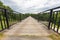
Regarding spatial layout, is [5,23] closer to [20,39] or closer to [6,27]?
[6,27]

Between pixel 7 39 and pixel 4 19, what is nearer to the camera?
pixel 7 39

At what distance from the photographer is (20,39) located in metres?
5.36

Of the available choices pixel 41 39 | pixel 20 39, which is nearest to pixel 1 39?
pixel 20 39

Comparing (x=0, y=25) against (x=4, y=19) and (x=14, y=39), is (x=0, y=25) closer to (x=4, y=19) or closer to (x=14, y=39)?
(x=4, y=19)

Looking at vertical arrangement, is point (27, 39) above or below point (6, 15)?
below

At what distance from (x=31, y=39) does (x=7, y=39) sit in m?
0.94

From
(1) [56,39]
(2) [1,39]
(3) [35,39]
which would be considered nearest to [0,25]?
(2) [1,39]

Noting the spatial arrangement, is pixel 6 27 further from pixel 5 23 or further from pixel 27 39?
pixel 27 39

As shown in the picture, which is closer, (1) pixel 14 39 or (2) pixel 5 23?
(1) pixel 14 39

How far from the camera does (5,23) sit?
8.12 metres

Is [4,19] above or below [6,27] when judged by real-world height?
above

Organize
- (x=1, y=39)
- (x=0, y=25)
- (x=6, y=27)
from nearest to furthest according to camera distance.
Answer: (x=1, y=39), (x=0, y=25), (x=6, y=27)

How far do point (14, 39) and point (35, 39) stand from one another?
32.4 inches

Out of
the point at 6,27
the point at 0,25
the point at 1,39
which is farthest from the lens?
the point at 6,27
